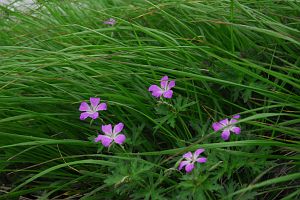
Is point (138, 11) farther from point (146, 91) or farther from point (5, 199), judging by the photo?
point (5, 199)

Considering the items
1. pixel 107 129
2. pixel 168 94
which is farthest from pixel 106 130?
pixel 168 94

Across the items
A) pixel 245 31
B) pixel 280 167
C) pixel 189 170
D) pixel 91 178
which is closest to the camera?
pixel 189 170

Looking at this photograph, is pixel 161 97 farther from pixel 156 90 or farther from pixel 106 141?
pixel 106 141

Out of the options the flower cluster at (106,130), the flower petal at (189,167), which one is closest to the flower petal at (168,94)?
the flower cluster at (106,130)

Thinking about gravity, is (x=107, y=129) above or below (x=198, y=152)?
above

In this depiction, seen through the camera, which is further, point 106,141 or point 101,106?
point 101,106

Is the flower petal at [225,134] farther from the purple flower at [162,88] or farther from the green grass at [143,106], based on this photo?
the purple flower at [162,88]

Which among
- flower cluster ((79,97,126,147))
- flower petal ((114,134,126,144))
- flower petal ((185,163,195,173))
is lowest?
flower petal ((185,163,195,173))

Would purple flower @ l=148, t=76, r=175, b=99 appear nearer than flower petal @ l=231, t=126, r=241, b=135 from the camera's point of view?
No

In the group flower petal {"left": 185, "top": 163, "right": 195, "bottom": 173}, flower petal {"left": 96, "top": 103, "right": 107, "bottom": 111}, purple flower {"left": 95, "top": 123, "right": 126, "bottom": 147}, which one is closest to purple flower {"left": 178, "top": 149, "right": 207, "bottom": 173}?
flower petal {"left": 185, "top": 163, "right": 195, "bottom": 173}

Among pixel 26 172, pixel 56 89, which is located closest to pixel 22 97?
pixel 56 89

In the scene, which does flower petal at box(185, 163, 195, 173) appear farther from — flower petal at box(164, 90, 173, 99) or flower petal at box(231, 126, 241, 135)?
flower petal at box(164, 90, 173, 99)
